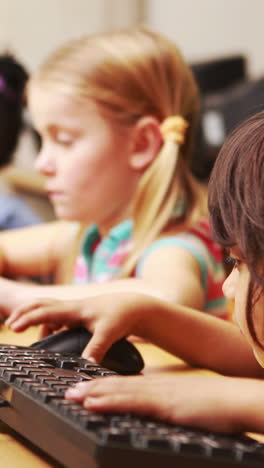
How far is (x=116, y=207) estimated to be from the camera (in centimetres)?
124

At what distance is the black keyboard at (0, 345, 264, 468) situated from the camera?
42 centimetres

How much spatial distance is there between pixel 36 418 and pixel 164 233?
69cm

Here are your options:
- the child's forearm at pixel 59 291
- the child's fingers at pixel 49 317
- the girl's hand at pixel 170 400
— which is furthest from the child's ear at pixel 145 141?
the girl's hand at pixel 170 400

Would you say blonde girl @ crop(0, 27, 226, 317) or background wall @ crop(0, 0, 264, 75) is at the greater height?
background wall @ crop(0, 0, 264, 75)

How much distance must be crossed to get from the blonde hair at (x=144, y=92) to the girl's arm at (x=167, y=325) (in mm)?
380

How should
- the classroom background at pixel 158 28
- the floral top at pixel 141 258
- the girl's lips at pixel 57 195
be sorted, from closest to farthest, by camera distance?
the floral top at pixel 141 258 < the girl's lips at pixel 57 195 < the classroom background at pixel 158 28

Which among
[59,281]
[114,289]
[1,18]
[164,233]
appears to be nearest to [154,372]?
[114,289]

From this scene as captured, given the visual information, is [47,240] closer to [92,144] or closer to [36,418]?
[92,144]

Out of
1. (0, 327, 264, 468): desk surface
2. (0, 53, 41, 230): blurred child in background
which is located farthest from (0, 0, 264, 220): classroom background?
(0, 327, 264, 468): desk surface

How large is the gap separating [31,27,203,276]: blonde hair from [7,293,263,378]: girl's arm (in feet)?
1.25

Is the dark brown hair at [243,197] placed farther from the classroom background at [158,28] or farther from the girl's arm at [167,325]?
the classroom background at [158,28]

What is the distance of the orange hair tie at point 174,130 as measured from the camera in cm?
120

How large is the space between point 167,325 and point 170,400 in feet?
0.98

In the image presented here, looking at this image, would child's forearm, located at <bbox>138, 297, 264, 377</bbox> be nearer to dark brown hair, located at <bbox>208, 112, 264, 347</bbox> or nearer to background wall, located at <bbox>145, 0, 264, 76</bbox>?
dark brown hair, located at <bbox>208, 112, 264, 347</bbox>
